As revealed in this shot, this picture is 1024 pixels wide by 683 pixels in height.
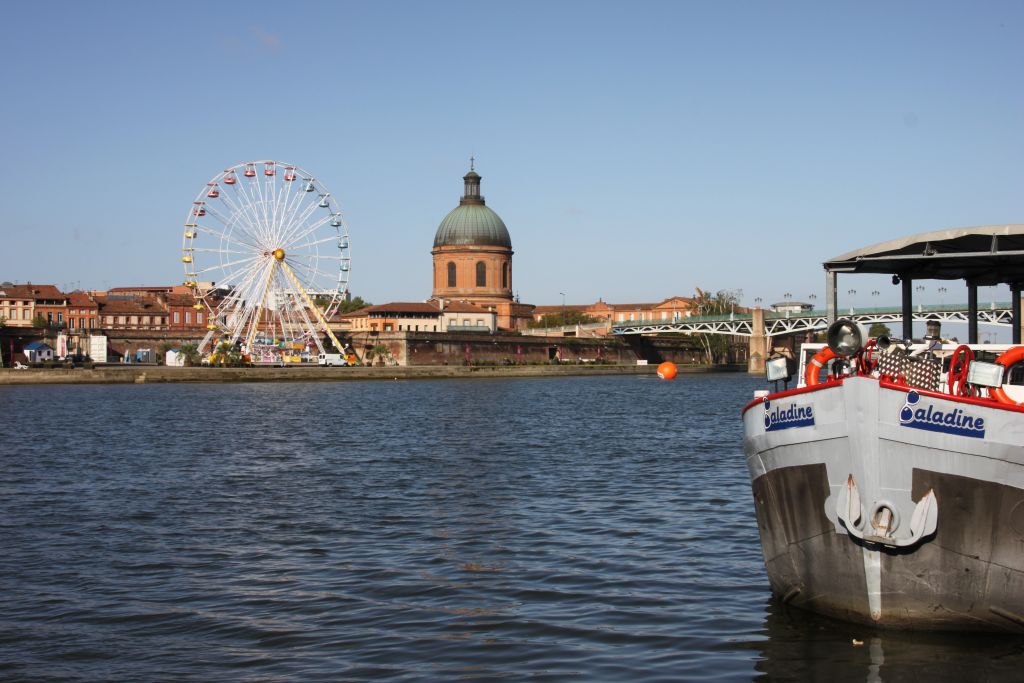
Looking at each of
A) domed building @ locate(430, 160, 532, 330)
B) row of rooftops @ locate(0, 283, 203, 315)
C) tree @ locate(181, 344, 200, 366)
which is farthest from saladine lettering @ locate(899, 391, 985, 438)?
domed building @ locate(430, 160, 532, 330)

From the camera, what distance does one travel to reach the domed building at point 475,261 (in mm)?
175250

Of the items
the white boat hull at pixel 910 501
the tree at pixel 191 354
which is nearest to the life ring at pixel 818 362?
the white boat hull at pixel 910 501

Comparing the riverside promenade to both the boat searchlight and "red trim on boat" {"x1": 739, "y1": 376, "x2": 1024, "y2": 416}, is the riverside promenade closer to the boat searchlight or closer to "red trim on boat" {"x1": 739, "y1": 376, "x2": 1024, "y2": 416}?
the boat searchlight

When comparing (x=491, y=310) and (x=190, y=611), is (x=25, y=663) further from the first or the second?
(x=491, y=310)

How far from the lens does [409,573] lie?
17547mm

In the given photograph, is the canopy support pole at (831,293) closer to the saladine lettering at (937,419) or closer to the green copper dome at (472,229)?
the saladine lettering at (937,419)

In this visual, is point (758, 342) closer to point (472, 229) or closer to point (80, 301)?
point (472, 229)

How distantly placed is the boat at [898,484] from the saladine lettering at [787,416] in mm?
16

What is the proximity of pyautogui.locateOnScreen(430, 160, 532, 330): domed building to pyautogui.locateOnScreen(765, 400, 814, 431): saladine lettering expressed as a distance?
15888cm

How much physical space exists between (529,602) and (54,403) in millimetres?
59061

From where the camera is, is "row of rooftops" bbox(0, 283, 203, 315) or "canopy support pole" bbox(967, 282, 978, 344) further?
"row of rooftops" bbox(0, 283, 203, 315)

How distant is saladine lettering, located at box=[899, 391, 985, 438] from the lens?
1260 centimetres

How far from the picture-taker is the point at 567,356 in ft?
504

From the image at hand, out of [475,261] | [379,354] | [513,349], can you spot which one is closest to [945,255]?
[379,354]
